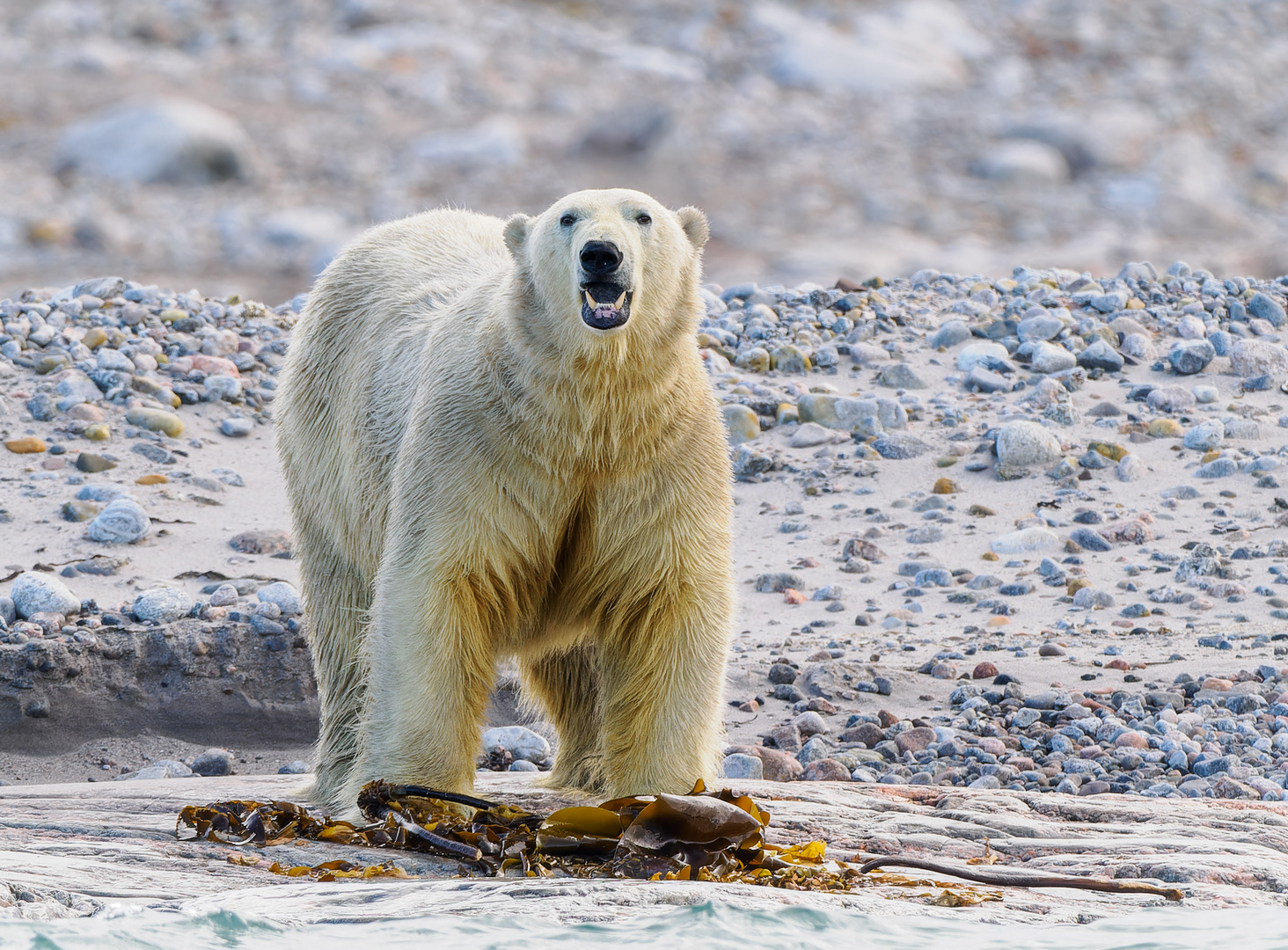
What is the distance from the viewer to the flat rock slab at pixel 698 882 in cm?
231

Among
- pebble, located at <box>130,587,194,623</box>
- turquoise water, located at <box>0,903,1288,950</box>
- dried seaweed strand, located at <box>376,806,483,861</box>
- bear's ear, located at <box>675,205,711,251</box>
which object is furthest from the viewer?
pebble, located at <box>130,587,194,623</box>

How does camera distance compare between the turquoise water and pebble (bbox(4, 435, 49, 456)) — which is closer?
the turquoise water

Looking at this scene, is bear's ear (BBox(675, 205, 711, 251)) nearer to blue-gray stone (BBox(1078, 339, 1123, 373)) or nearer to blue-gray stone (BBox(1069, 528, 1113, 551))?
blue-gray stone (BBox(1069, 528, 1113, 551))

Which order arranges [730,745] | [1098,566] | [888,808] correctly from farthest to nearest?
[1098,566] < [730,745] < [888,808]

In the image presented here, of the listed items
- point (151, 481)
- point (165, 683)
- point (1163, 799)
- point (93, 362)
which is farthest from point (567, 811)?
point (93, 362)

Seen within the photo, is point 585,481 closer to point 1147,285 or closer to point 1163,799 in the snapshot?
point 1163,799

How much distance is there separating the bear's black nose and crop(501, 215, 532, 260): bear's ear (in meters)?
0.36

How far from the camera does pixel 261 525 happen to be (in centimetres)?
644

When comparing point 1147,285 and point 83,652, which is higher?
point 1147,285

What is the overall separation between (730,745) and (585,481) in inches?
60.3

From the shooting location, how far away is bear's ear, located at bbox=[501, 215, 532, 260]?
3.39m

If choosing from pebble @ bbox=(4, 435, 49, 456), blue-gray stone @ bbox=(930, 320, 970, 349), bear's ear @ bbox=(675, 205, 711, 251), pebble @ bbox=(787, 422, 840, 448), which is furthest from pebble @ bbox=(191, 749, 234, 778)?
blue-gray stone @ bbox=(930, 320, 970, 349)

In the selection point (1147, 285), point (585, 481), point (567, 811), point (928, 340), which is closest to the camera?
point (567, 811)

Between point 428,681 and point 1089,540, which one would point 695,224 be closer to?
point 428,681
